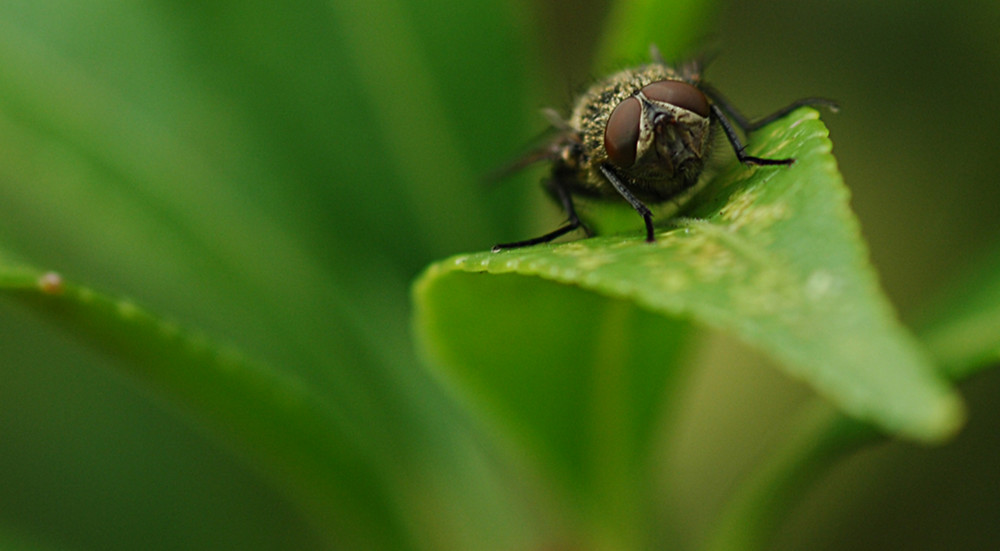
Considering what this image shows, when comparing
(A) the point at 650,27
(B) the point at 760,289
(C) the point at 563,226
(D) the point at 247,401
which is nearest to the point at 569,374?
(C) the point at 563,226

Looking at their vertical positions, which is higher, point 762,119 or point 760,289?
point 762,119

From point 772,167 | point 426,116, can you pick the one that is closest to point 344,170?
point 426,116

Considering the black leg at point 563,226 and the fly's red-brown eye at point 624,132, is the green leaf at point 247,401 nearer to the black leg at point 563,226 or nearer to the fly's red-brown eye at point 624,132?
the black leg at point 563,226

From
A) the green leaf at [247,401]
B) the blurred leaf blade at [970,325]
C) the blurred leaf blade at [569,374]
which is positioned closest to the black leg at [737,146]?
the blurred leaf blade at [569,374]

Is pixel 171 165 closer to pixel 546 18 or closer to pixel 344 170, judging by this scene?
pixel 344 170

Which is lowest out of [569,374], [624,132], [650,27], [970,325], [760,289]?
[970,325]

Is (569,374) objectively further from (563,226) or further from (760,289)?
(760,289)

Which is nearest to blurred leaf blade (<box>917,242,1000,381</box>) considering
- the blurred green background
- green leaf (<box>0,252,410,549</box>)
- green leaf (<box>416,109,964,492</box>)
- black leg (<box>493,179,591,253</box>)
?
the blurred green background

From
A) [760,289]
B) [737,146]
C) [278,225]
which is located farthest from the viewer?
[278,225]
